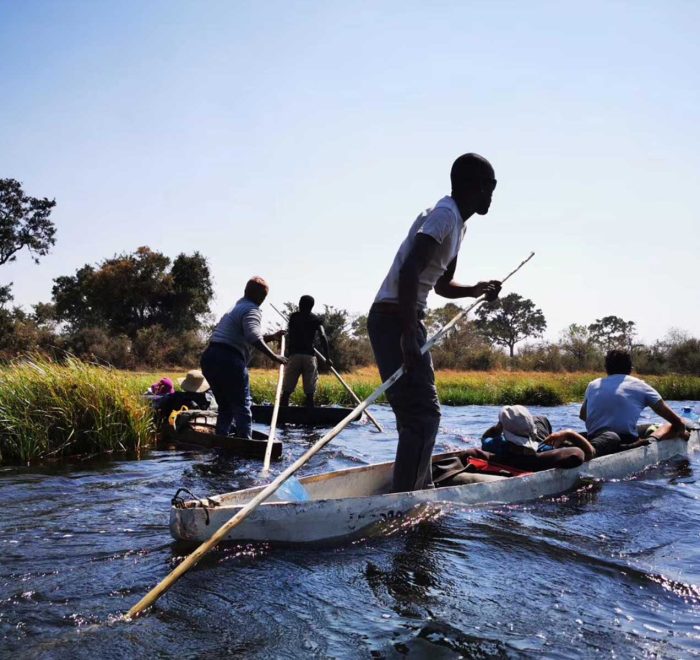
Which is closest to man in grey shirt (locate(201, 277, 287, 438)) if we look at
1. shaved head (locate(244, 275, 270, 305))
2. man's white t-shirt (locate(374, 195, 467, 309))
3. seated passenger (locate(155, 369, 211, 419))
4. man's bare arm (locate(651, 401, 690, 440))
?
shaved head (locate(244, 275, 270, 305))

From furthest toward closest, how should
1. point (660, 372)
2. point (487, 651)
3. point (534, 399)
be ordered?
point (660, 372)
point (534, 399)
point (487, 651)

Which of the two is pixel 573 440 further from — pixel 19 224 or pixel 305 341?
→ pixel 19 224

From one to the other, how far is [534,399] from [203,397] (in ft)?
33.7

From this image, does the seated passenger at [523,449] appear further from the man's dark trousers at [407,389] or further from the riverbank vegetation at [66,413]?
the riverbank vegetation at [66,413]

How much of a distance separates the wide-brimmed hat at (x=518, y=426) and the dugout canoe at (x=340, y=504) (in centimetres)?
36

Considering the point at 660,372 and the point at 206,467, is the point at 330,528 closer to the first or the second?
the point at 206,467

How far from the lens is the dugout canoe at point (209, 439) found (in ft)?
27.2

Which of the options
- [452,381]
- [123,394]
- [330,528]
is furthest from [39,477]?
[452,381]

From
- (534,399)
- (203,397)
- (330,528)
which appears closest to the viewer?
(330,528)

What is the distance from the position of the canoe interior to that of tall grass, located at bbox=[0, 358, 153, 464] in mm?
3855

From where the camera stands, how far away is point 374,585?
3.98 meters

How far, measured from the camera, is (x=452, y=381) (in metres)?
21.2

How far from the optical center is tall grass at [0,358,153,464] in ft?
26.5

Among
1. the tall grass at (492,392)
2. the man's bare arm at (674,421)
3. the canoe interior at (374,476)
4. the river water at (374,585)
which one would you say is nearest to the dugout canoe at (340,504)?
the canoe interior at (374,476)
